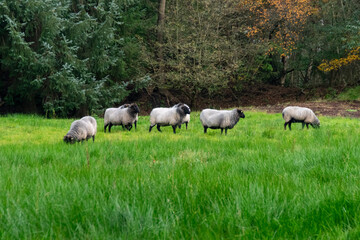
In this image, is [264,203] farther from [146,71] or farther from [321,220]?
[146,71]

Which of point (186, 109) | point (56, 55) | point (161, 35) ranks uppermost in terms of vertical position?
point (161, 35)

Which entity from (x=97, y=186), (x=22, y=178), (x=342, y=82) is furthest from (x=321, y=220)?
(x=342, y=82)

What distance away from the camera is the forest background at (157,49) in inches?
606

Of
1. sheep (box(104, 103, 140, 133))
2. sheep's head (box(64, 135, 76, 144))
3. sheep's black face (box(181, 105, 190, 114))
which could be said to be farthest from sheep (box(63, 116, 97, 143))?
sheep's black face (box(181, 105, 190, 114))

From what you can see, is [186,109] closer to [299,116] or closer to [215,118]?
[215,118]

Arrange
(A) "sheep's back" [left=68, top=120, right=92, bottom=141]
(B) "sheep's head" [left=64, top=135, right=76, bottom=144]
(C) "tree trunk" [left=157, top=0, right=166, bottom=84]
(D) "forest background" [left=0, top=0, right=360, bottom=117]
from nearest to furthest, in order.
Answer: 1. (B) "sheep's head" [left=64, top=135, right=76, bottom=144]
2. (A) "sheep's back" [left=68, top=120, right=92, bottom=141]
3. (D) "forest background" [left=0, top=0, right=360, bottom=117]
4. (C) "tree trunk" [left=157, top=0, right=166, bottom=84]

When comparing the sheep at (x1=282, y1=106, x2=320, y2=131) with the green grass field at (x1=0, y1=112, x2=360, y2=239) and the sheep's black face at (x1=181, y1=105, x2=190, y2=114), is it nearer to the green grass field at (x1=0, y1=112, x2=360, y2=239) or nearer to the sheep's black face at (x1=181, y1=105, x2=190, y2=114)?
the sheep's black face at (x1=181, y1=105, x2=190, y2=114)

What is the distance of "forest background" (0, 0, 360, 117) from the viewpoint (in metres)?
15.4

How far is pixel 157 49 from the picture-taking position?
22.9 meters

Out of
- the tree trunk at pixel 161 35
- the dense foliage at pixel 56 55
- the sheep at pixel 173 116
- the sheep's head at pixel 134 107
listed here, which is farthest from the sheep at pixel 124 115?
the tree trunk at pixel 161 35

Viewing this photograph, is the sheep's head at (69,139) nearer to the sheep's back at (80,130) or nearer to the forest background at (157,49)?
the sheep's back at (80,130)

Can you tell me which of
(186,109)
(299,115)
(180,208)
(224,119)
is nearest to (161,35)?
(186,109)

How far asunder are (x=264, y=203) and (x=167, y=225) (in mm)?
856

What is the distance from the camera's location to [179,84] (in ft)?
73.9
